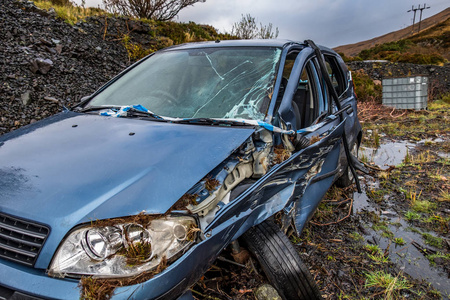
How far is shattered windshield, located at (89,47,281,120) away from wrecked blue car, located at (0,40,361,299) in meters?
0.01

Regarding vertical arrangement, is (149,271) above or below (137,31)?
below

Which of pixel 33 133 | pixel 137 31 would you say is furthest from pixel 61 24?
pixel 33 133

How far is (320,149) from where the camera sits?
226 centimetres

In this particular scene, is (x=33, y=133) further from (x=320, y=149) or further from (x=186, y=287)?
(x=320, y=149)

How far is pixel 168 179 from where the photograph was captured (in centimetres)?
142

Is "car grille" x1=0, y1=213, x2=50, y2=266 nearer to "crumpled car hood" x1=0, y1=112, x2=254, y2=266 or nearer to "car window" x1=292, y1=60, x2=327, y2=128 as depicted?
"crumpled car hood" x1=0, y1=112, x2=254, y2=266

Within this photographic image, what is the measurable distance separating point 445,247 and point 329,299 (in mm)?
1361

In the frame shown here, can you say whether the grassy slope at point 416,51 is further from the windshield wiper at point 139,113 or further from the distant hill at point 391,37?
the distant hill at point 391,37

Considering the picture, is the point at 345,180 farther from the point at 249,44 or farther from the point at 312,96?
the point at 249,44

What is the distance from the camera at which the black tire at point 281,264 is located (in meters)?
1.79

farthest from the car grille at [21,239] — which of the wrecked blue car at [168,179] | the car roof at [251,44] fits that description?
the car roof at [251,44]

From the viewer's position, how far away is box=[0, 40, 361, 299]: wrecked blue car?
1.23 metres

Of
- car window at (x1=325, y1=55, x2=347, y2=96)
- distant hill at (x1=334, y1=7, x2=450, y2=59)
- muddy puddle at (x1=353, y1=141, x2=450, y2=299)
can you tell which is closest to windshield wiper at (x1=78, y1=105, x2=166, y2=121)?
muddy puddle at (x1=353, y1=141, x2=450, y2=299)

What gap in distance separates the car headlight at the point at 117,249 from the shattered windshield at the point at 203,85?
988mm
